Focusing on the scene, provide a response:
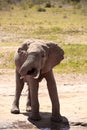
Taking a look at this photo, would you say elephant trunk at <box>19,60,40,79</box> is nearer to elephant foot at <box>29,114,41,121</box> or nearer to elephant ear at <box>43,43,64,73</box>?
elephant ear at <box>43,43,64,73</box>

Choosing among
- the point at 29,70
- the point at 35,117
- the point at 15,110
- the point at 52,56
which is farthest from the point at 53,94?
the point at 29,70

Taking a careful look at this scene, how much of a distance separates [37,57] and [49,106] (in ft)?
8.09

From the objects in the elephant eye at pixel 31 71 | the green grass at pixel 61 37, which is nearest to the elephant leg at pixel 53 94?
the elephant eye at pixel 31 71

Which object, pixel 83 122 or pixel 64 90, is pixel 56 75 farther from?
pixel 83 122

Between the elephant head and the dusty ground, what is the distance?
3.15 feet

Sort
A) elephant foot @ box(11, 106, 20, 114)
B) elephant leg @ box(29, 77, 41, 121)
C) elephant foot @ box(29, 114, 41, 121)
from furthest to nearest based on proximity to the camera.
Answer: elephant foot @ box(11, 106, 20, 114) < elephant foot @ box(29, 114, 41, 121) < elephant leg @ box(29, 77, 41, 121)

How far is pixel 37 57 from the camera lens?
7953 mm

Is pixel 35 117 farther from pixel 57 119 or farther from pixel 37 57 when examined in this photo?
pixel 37 57

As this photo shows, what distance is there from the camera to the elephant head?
25.6 ft

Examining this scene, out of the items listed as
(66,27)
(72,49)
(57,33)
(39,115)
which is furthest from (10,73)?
(66,27)

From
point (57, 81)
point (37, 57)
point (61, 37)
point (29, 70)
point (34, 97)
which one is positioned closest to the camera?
point (29, 70)

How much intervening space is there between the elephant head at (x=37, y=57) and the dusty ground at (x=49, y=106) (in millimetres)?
959

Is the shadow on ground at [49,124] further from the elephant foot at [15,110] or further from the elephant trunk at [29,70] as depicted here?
the elephant trunk at [29,70]

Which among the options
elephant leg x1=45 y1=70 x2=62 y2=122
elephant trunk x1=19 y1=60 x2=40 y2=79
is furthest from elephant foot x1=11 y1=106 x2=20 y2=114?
elephant trunk x1=19 y1=60 x2=40 y2=79
